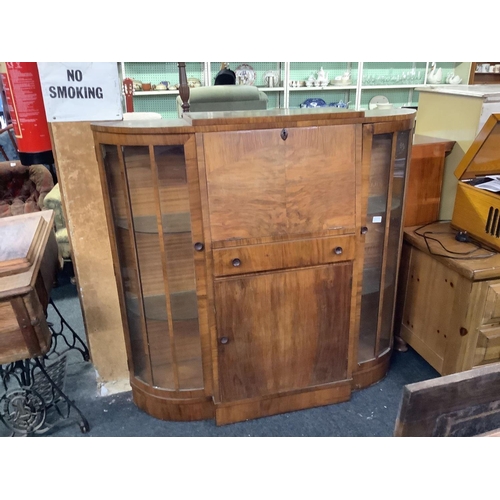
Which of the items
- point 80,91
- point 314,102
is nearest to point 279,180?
point 80,91

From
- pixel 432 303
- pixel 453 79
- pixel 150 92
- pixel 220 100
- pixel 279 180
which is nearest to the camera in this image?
pixel 279 180

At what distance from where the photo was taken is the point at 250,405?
1829mm

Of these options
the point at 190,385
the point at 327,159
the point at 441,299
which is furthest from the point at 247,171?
the point at 441,299

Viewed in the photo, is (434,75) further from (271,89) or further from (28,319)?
(28,319)

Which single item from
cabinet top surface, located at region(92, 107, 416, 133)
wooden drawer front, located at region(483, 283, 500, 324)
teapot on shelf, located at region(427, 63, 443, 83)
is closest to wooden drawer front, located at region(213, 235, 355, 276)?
cabinet top surface, located at region(92, 107, 416, 133)

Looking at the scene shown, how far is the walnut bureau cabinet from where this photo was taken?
4.87 feet

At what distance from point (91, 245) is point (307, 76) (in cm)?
387

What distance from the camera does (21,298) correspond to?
52.7 inches

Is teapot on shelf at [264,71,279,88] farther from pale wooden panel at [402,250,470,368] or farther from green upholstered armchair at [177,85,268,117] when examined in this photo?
pale wooden panel at [402,250,470,368]

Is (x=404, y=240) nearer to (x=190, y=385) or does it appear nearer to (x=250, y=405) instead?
(x=250, y=405)

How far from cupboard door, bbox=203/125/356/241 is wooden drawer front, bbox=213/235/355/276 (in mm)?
50

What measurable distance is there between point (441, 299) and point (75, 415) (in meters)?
1.69

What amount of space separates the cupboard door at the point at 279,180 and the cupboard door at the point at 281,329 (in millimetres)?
205

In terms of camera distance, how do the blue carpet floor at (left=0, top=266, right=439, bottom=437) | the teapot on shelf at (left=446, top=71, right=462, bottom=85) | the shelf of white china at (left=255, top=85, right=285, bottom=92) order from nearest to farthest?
the blue carpet floor at (left=0, top=266, right=439, bottom=437) < the shelf of white china at (left=255, top=85, right=285, bottom=92) < the teapot on shelf at (left=446, top=71, right=462, bottom=85)
